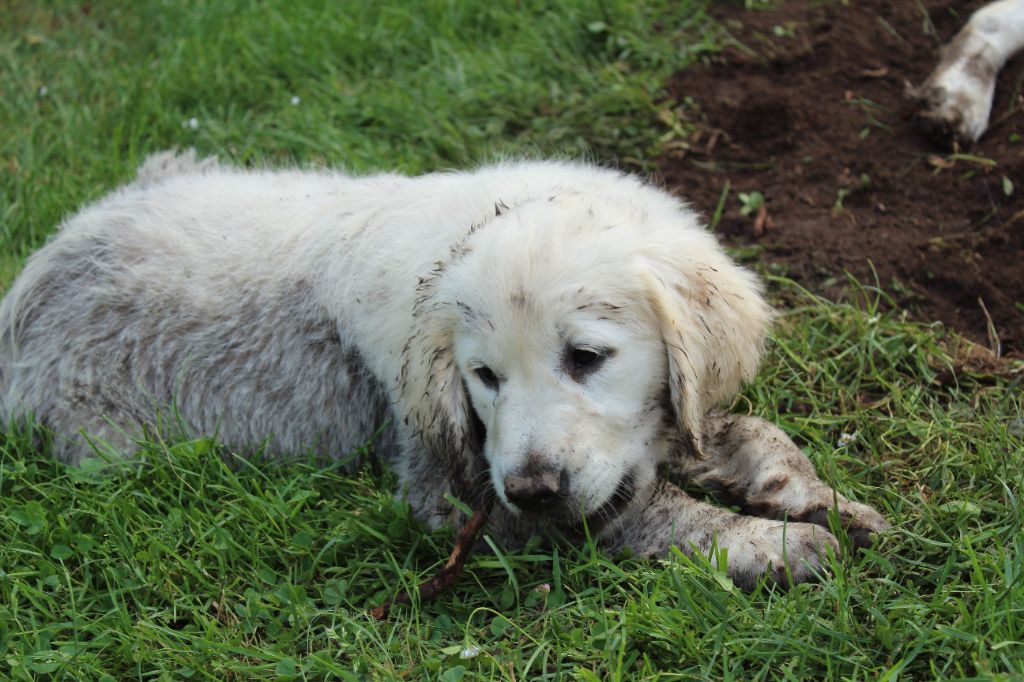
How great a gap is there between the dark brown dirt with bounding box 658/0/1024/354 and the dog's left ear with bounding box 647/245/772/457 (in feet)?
4.58

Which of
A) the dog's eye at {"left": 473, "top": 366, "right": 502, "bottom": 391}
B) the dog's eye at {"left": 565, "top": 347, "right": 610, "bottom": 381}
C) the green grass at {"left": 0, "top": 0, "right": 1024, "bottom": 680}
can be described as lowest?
the green grass at {"left": 0, "top": 0, "right": 1024, "bottom": 680}

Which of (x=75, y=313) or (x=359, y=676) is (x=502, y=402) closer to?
(x=359, y=676)

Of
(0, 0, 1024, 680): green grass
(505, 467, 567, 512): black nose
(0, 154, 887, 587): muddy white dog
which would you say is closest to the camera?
(0, 0, 1024, 680): green grass

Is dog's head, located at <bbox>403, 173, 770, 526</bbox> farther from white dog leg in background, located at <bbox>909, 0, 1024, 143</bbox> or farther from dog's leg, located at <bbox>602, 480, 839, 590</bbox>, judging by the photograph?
white dog leg in background, located at <bbox>909, 0, 1024, 143</bbox>

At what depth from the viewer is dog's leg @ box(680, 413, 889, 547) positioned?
373 centimetres

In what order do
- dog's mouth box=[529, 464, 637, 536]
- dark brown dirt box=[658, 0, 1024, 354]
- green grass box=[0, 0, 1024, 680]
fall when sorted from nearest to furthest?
1. green grass box=[0, 0, 1024, 680]
2. dog's mouth box=[529, 464, 637, 536]
3. dark brown dirt box=[658, 0, 1024, 354]

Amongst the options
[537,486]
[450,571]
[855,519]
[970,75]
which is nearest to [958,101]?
[970,75]

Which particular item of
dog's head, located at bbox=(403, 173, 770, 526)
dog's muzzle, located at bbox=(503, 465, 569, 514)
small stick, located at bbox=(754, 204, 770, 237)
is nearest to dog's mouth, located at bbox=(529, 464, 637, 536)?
dog's head, located at bbox=(403, 173, 770, 526)

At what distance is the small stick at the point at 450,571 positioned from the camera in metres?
3.72

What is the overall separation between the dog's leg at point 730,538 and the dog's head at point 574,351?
0.10 m

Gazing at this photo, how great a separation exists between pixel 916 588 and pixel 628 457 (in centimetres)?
99

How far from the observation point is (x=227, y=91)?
705cm

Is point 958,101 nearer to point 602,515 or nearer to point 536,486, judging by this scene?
point 602,515

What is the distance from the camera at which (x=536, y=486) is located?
11.2 ft
